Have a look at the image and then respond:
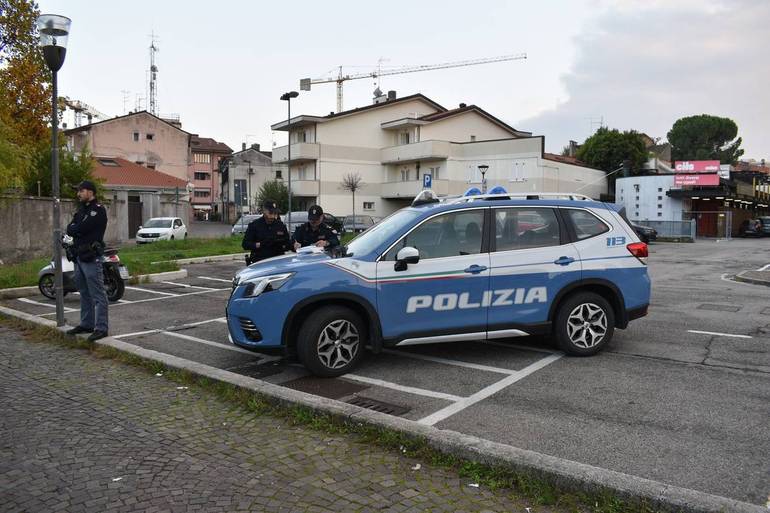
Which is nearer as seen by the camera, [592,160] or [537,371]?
[537,371]

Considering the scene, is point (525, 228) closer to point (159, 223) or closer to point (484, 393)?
point (484, 393)

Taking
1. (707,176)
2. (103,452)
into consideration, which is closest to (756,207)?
(707,176)

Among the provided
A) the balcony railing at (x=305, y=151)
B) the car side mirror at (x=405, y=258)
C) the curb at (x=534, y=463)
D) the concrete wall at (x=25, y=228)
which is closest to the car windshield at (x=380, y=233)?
the car side mirror at (x=405, y=258)

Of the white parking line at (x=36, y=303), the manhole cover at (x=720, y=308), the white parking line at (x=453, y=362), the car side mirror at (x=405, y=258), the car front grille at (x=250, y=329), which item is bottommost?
the white parking line at (x=453, y=362)

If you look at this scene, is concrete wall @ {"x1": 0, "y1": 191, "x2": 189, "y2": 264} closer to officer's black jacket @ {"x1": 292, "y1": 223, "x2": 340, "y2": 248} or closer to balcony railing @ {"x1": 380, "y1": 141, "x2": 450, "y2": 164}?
officer's black jacket @ {"x1": 292, "y1": 223, "x2": 340, "y2": 248}

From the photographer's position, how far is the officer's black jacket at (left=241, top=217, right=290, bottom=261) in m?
8.69

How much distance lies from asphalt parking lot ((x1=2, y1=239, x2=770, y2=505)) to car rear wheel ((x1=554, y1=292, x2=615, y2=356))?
0.16 meters

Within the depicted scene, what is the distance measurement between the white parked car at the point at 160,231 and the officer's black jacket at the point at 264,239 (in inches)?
805

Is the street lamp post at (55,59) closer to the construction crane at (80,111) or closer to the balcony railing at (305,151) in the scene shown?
the balcony railing at (305,151)

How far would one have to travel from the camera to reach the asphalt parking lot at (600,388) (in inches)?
157

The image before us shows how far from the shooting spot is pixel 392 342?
19.6ft

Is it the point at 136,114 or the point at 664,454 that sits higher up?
the point at 136,114

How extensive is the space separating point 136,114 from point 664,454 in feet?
204

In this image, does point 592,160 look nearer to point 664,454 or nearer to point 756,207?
point 756,207
